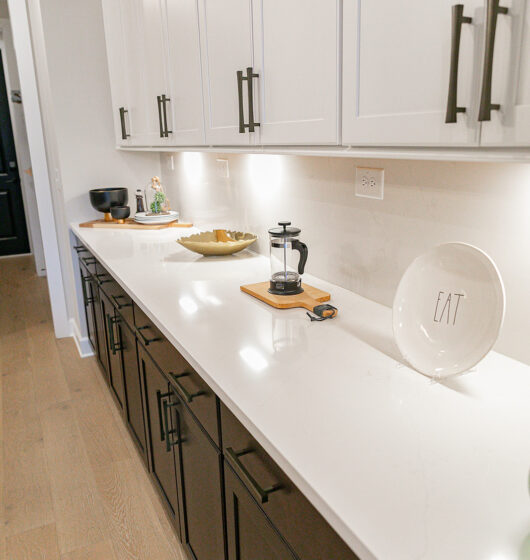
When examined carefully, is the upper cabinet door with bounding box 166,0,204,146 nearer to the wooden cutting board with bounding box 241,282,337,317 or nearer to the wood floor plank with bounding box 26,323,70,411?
the wooden cutting board with bounding box 241,282,337,317

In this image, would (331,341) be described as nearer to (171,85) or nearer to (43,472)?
(171,85)

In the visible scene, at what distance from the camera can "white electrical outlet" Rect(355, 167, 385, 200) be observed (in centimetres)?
149

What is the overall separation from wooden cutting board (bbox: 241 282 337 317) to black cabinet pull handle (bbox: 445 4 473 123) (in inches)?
29.3

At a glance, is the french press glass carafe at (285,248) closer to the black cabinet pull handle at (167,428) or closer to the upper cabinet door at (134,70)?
the black cabinet pull handle at (167,428)

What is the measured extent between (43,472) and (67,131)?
1997mm

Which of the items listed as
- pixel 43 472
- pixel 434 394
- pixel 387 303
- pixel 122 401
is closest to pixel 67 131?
pixel 122 401

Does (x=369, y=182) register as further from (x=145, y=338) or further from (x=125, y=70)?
(x=125, y=70)

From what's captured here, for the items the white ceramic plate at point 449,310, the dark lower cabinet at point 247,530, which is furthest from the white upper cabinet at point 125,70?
the dark lower cabinet at point 247,530

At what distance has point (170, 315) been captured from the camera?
1543mm

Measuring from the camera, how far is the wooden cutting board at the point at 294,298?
5.17 ft

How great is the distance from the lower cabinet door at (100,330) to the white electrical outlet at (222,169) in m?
0.86

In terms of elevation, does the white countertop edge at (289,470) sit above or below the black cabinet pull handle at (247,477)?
above

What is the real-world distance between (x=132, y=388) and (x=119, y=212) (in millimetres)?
1329

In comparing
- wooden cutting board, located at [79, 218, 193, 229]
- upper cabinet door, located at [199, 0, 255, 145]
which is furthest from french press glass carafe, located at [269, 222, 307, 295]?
wooden cutting board, located at [79, 218, 193, 229]
